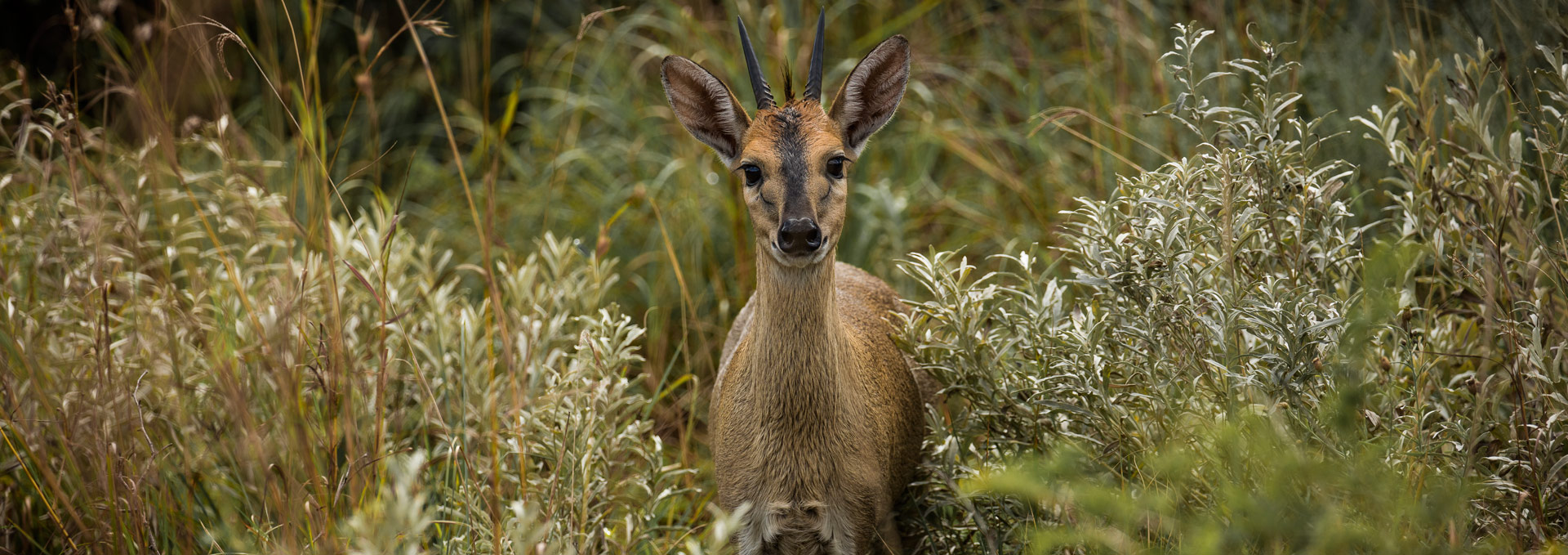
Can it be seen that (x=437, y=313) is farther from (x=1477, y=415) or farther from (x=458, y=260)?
(x=1477, y=415)

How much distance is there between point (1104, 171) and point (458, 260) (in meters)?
3.47

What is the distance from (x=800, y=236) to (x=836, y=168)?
1.22 ft

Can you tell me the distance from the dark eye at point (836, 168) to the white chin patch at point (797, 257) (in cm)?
27

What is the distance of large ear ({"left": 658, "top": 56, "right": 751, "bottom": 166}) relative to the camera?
11.1 feet

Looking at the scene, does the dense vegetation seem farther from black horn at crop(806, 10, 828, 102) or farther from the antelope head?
black horn at crop(806, 10, 828, 102)

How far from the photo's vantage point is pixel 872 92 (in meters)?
3.43

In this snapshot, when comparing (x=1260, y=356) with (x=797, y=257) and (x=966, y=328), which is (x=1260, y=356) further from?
(x=797, y=257)

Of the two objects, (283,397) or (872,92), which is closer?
(283,397)

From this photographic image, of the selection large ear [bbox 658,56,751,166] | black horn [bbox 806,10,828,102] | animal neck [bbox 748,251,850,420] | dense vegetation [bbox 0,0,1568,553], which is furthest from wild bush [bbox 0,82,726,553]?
black horn [bbox 806,10,828,102]

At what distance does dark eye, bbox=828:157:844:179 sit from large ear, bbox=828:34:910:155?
0.64 feet

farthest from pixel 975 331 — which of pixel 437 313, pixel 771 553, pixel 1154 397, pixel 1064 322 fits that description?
pixel 437 313

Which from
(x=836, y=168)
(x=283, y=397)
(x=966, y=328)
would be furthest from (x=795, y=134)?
(x=283, y=397)

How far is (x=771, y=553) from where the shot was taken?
3.18 meters

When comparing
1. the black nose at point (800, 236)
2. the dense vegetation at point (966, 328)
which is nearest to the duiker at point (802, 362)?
the black nose at point (800, 236)
